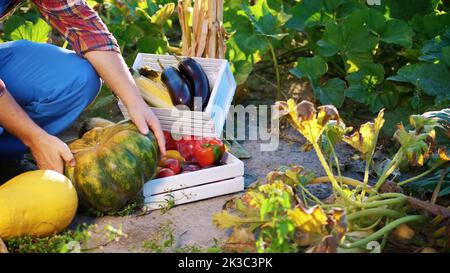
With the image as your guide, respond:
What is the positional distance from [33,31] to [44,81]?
40.4 inches

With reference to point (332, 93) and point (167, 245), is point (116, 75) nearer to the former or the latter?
point (167, 245)

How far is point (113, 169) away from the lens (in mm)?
3129

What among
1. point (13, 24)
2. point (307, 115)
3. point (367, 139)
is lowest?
point (367, 139)

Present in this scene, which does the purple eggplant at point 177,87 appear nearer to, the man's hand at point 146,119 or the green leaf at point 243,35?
the man's hand at point 146,119

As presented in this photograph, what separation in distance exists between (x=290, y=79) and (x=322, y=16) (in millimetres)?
499

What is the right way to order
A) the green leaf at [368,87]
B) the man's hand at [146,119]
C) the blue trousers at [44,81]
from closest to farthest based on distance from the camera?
the man's hand at [146,119]
the blue trousers at [44,81]
the green leaf at [368,87]

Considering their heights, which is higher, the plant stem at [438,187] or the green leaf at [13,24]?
the green leaf at [13,24]

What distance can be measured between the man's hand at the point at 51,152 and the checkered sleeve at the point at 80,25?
536 millimetres

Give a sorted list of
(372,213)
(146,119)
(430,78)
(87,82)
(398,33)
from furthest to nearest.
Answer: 1. (398,33)
2. (430,78)
3. (87,82)
4. (146,119)
5. (372,213)

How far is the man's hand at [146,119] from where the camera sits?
3.29m

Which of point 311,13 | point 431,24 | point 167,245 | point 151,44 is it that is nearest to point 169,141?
point 167,245

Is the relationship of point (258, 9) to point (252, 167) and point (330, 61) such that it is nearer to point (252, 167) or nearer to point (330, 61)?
point (330, 61)

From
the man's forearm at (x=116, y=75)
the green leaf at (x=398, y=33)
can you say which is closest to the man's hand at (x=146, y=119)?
the man's forearm at (x=116, y=75)

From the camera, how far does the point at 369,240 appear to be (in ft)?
8.91
